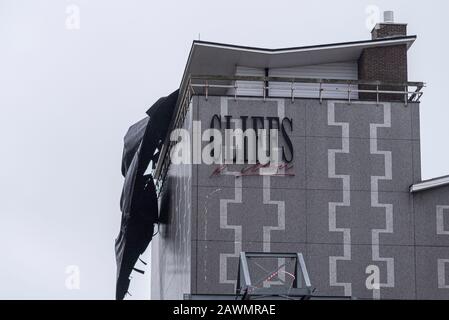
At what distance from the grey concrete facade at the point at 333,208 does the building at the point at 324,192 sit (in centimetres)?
4

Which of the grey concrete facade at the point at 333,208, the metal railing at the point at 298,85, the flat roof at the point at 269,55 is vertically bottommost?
the grey concrete facade at the point at 333,208

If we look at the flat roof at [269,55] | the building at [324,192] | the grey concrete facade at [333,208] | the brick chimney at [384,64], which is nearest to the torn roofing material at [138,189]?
the flat roof at [269,55]

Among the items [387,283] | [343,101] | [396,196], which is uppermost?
[343,101]

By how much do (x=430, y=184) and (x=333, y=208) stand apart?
4155mm

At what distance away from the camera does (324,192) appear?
56031mm

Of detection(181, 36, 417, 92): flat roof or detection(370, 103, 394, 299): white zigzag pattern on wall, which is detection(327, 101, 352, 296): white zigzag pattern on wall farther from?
detection(181, 36, 417, 92): flat roof

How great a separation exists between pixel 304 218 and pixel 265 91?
5926mm

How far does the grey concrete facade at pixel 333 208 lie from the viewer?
55.2 metres

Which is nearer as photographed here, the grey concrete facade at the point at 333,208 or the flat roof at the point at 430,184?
the grey concrete facade at the point at 333,208

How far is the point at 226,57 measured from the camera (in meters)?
58.8

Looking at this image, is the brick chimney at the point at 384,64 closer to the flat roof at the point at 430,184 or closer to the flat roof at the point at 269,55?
the flat roof at the point at 269,55
